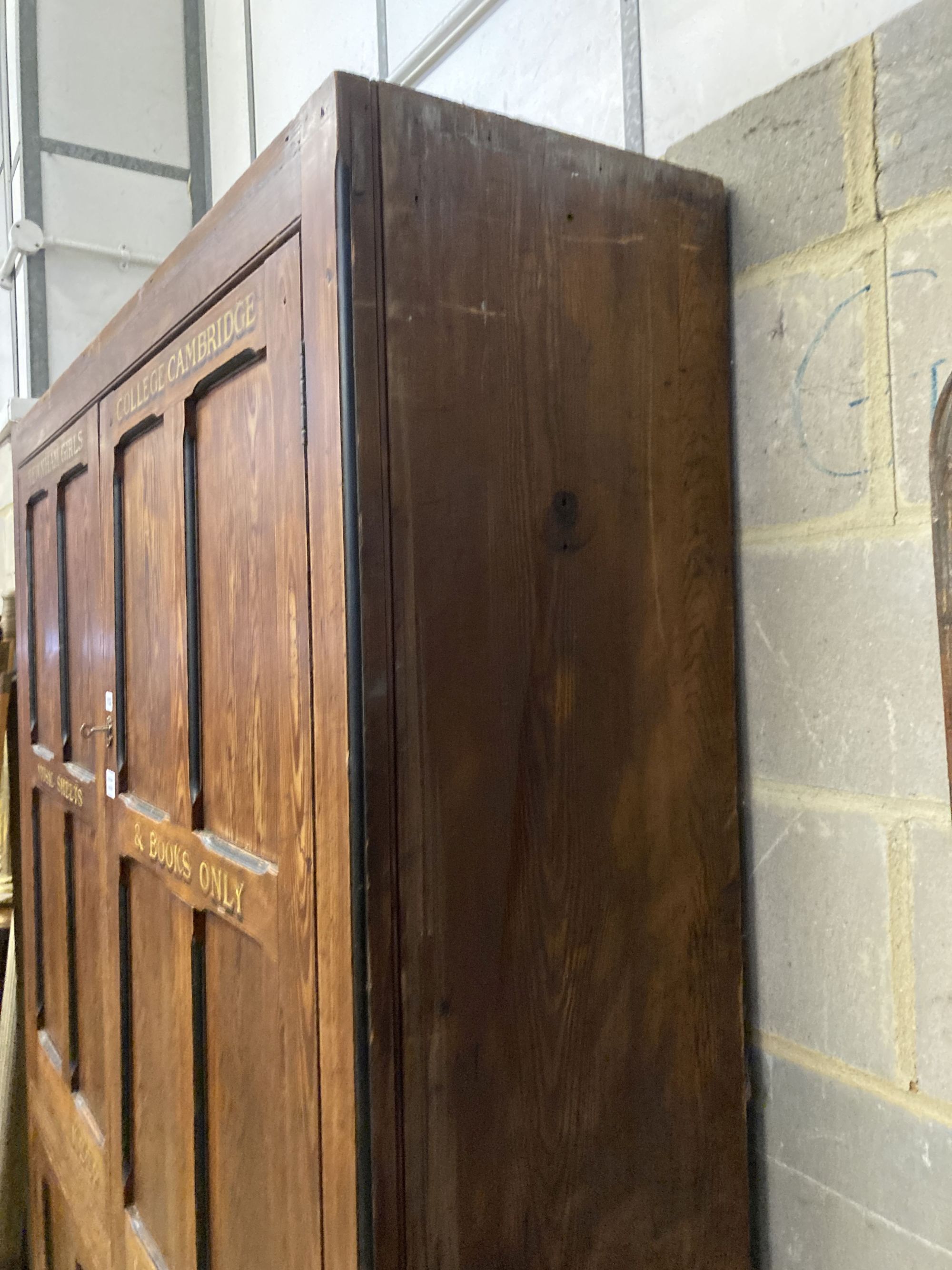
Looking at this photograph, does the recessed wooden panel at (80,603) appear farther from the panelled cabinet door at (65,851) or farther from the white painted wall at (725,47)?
the white painted wall at (725,47)

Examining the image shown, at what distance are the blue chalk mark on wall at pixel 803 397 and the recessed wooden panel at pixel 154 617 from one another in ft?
2.15

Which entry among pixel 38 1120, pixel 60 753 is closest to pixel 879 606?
pixel 60 753

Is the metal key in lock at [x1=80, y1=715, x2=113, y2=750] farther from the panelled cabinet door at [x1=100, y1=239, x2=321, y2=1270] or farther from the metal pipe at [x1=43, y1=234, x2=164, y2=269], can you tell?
the metal pipe at [x1=43, y1=234, x2=164, y2=269]

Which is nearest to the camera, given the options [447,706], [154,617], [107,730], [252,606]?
[447,706]

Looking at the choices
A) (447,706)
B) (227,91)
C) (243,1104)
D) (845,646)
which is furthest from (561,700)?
(227,91)

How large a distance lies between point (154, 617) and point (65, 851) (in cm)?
73

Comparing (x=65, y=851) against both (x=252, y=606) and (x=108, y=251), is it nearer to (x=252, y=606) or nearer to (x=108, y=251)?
(x=252, y=606)

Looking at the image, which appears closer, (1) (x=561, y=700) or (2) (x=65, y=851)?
(1) (x=561, y=700)

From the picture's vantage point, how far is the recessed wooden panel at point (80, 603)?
4.49 ft

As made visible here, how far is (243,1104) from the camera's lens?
884 millimetres

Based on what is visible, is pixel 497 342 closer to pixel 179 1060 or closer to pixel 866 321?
pixel 866 321

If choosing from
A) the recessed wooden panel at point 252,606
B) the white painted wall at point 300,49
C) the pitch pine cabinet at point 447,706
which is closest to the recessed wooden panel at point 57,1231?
the pitch pine cabinet at point 447,706

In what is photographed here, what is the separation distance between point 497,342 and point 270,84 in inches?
66.5

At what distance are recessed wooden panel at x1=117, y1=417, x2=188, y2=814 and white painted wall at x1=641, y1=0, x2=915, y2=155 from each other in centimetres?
66
